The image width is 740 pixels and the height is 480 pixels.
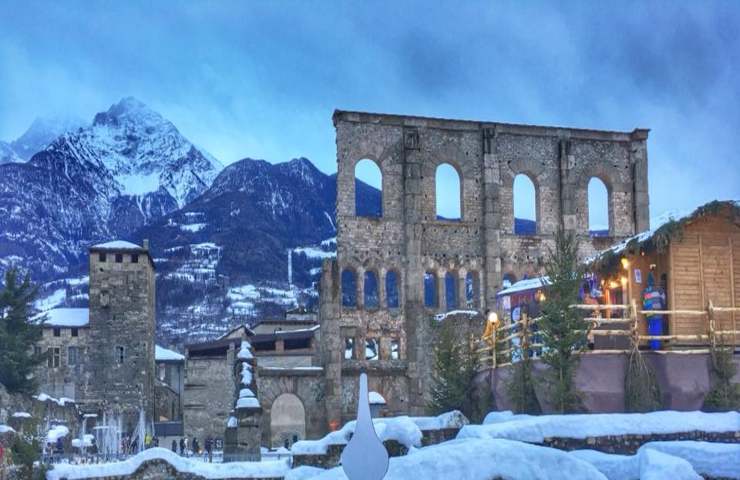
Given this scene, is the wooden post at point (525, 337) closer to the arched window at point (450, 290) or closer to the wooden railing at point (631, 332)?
the wooden railing at point (631, 332)

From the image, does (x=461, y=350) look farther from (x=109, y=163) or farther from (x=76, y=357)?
(x=109, y=163)

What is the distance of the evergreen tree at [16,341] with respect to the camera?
4612 cm

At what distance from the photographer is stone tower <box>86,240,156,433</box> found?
62156 mm

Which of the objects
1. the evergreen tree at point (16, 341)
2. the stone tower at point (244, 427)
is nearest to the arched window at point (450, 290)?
the stone tower at point (244, 427)

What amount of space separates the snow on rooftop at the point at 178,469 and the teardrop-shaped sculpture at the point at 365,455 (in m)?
11.9

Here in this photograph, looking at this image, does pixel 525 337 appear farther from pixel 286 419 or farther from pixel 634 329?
pixel 286 419

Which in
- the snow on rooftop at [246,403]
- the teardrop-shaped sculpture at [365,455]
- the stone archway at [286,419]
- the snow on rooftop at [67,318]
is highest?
the snow on rooftop at [67,318]

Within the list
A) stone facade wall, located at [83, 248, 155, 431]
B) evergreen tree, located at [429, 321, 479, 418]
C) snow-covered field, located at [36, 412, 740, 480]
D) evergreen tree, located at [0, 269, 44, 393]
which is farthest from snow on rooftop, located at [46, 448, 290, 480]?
stone facade wall, located at [83, 248, 155, 431]

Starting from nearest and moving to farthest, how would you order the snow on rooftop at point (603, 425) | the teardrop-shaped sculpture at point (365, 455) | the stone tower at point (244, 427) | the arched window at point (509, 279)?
the teardrop-shaped sculpture at point (365, 455) < the snow on rooftop at point (603, 425) < the stone tower at point (244, 427) < the arched window at point (509, 279)

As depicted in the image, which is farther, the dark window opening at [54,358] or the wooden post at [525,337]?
the dark window opening at [54,358]

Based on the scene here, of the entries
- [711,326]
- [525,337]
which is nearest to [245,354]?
[525,337]

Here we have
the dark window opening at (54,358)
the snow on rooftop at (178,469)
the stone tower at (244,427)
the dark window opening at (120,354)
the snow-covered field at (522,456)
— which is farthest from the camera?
the dark window opening at (54,358)

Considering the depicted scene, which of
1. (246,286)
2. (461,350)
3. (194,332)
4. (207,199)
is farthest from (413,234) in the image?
(207,199)

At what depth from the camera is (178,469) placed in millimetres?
22547
